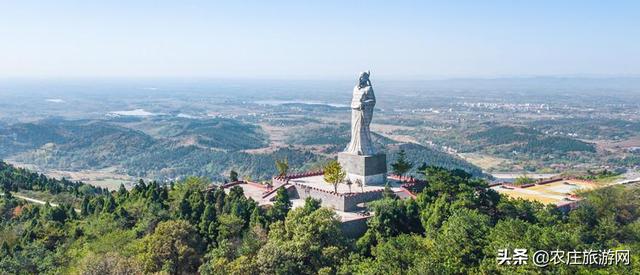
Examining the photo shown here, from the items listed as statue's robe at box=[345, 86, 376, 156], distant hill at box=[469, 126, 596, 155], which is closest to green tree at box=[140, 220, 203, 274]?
statue's robe at box=[345, 86, 376, 156]

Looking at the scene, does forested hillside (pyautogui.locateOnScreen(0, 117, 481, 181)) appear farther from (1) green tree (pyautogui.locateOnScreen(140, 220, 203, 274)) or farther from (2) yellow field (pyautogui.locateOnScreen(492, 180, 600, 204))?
(1) green tree (pyautogui.locateOnScreen(140, 220, 203, 274))

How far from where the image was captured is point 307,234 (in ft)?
82.8

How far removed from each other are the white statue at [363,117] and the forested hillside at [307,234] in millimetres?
5528

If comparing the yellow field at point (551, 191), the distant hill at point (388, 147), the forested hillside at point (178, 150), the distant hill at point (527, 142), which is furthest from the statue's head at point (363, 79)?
the distant hill at point (527, 142)

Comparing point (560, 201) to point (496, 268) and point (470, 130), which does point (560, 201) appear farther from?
point (470, 130)

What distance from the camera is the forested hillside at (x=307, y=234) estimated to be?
2355 centimetres

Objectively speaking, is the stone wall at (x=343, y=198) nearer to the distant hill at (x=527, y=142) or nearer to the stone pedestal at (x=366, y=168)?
the stone pedestal at (x=366, y=168)

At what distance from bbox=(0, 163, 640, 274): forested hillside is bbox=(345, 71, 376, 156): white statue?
5.53 m

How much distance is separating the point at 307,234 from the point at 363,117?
1388 cm

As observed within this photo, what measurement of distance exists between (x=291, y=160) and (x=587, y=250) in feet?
263

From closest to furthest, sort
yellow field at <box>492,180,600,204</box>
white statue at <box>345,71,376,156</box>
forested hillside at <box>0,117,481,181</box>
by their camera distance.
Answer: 1. yellow field at <box>492,180,600,204</box>
2. white statue at <box>345,71,376,156</box>
3. forested hillside at <box>0,117,481,181</box>

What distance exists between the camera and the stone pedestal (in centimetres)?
3688

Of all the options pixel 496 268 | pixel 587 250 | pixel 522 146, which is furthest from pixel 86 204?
pixel 522 146

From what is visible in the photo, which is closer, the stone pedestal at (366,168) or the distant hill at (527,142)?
the stone pedestal at (366,168)
